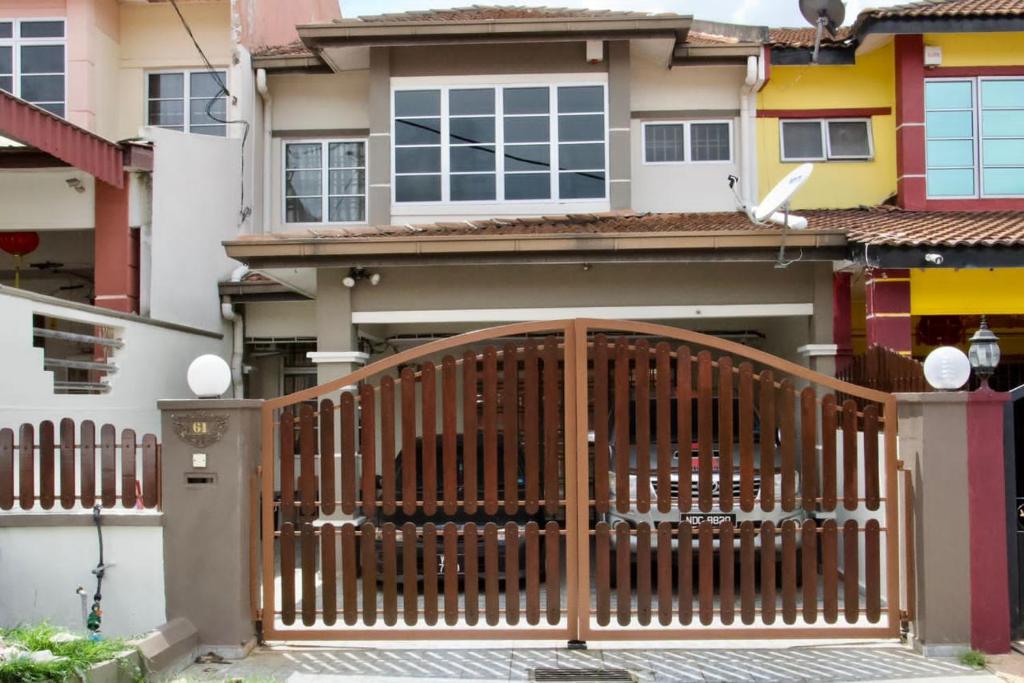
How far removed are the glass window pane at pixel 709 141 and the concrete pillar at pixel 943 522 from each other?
7.48 m

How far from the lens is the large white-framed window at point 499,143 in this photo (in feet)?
41.3

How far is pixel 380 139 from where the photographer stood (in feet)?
41.4

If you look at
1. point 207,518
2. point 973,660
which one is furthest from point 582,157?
point 973,660

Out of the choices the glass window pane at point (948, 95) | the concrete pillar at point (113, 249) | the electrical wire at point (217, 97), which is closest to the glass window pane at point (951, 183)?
the glass window pane at point (948, 95)

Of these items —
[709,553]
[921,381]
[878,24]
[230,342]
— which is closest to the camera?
[709,553]

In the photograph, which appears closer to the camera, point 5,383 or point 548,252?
point 5,383

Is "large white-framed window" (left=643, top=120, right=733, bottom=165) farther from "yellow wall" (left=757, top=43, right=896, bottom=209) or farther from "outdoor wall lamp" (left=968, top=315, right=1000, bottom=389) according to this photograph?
"outdoor wall lamp" (left=968, top=315, right=1000, bottom=389)

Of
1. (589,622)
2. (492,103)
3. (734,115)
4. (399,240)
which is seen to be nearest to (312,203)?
(492,103)

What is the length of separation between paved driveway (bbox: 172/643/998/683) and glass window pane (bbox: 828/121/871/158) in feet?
27.4

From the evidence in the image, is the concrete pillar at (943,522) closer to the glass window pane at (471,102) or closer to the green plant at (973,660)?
the green plant at (973,660)

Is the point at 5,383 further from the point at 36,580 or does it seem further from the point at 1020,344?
the point at 1020,344

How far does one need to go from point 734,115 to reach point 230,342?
320 inches

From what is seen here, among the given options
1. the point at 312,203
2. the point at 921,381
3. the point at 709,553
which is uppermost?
the point at 312,203

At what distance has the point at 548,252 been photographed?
32.7ft
